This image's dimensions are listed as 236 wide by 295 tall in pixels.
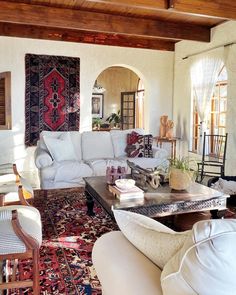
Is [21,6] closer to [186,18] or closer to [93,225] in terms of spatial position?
[186,18]

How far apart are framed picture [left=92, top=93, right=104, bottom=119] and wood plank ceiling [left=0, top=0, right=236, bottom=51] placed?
365 cm

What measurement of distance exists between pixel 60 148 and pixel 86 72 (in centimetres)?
256

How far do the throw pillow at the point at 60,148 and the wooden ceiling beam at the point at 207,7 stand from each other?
8.00 feet

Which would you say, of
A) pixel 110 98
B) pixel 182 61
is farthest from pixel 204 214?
pixel 110 98

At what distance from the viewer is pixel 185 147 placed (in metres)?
6.68

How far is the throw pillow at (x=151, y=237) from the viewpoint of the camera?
1033 mm

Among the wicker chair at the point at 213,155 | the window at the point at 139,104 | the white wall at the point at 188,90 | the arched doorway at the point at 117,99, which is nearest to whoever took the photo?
the white wall at the point at 188,90

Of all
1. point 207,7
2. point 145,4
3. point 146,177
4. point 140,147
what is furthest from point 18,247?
point 207,7

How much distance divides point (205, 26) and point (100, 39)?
214 cm

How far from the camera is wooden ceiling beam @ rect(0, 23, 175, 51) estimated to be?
5809 millimetres

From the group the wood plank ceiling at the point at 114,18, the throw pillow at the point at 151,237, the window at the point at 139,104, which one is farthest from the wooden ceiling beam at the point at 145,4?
the window at the point at 139,104

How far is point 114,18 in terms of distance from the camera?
5215 millimetres

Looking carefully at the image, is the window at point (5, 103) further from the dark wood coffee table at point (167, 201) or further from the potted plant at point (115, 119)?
the potted plant at point (115, 119)

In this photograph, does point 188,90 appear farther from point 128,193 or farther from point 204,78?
point 128,193
